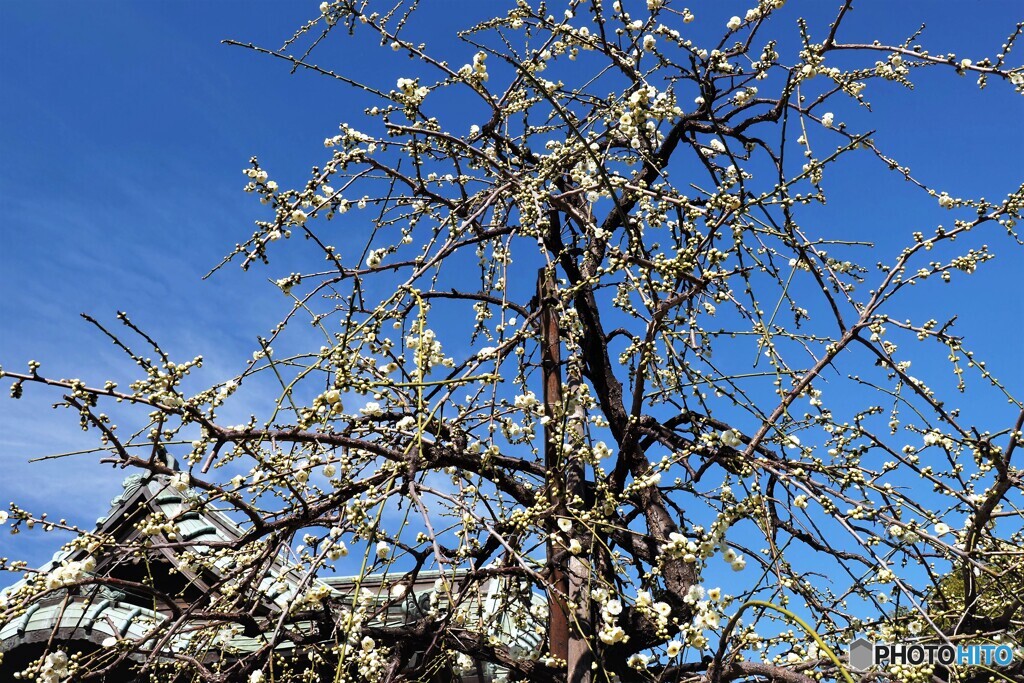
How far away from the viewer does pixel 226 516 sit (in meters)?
4.25

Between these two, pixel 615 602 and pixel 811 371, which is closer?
pixel 615 602

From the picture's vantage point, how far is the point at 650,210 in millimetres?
2791

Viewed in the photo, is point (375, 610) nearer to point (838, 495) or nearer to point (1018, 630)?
point (838, 495)

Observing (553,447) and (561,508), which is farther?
(553,447)

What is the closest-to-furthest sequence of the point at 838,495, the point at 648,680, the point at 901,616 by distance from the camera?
the point at 838,495, the point at 648,680, the point at 901,616

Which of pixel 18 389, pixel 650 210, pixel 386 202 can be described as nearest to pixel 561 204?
pixel 650 210

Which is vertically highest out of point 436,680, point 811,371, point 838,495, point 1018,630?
point 811,371

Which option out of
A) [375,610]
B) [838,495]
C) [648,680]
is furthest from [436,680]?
[838,495]

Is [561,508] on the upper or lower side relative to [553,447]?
lower

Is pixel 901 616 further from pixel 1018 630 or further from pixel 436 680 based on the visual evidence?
pixel 436 680

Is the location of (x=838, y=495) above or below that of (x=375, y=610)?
above

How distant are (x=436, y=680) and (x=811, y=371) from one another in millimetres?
2136

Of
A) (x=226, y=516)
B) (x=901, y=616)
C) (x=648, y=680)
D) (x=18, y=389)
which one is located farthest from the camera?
(x=226, y=516)

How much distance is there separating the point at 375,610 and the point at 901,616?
2.13m
